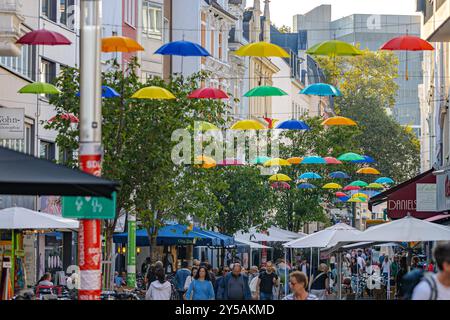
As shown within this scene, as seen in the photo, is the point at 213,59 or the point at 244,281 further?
the point at 213,59

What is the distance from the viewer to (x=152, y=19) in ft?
196

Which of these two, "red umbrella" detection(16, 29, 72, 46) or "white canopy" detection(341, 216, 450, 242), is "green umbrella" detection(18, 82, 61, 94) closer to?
"red umbrella" detection(16, 29, 72, 46)

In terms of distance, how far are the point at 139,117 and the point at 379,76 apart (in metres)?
80.1

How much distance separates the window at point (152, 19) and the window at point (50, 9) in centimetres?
1402

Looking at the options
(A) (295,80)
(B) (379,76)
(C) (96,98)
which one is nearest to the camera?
(C) (96,98)

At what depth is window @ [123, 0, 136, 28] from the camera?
177ft

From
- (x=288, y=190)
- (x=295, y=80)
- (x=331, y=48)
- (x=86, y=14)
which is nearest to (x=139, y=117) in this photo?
(x=331, y=48)

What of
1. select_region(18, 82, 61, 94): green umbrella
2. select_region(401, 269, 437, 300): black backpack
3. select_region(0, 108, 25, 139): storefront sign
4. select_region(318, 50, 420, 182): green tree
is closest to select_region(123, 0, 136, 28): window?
select_region(0, 108, 25, 139): storefront sign

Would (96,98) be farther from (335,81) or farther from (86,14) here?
(335,81)

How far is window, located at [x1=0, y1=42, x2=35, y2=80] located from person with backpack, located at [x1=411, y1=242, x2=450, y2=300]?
28878 mm

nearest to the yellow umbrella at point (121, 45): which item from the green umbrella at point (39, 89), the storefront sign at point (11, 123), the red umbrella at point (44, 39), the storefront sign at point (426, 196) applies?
the red umbrella at point (44, 39)

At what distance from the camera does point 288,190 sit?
2680 inches

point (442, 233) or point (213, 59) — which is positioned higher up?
point (213, 59)

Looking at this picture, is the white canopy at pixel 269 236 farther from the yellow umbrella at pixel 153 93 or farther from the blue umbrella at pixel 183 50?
the blue umbrella at pixel 183 50
